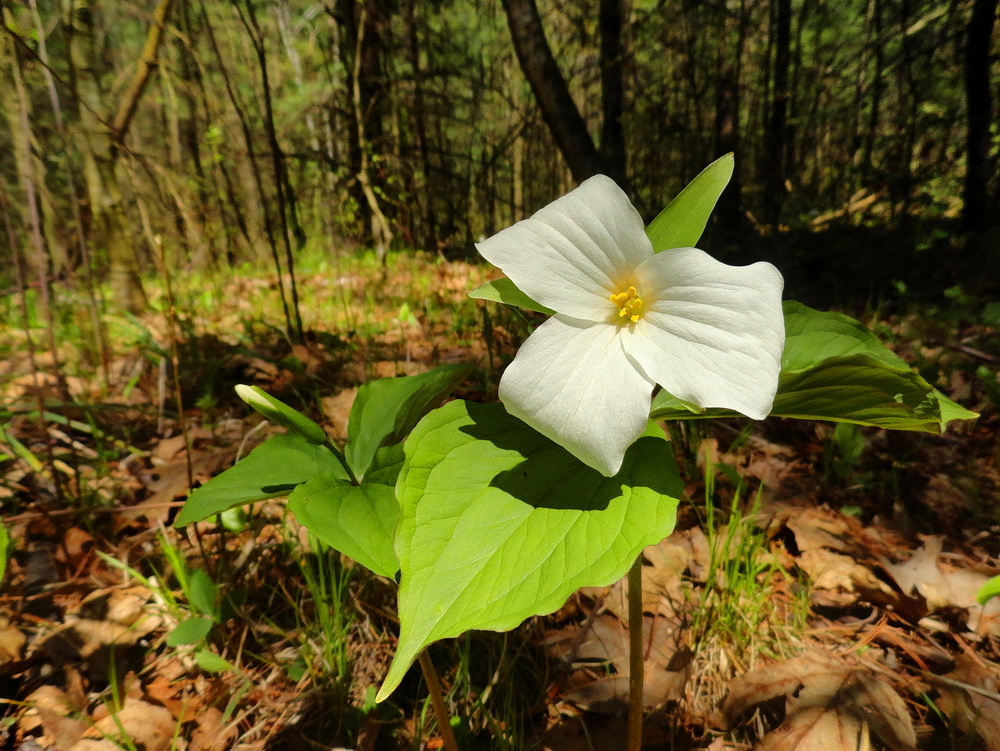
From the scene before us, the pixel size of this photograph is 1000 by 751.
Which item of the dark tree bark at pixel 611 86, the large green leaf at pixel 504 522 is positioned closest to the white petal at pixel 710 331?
the large green leaf at pixel 504 522

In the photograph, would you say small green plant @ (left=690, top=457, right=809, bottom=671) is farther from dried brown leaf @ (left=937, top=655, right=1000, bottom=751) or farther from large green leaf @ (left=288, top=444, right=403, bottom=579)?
large green leaf @ (left=288, top=444, right=403, bottom=579)

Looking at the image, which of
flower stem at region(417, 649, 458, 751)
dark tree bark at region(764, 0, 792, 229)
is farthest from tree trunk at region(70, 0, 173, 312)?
dark tree bark at region(764, 0, 792, 229)

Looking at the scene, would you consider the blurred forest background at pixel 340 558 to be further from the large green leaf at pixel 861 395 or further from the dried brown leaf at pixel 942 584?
the large green leaf at pixel 861 395

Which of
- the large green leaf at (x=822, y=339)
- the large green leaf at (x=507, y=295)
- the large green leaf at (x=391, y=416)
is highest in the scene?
the large green leaf at (x=507, y=295)

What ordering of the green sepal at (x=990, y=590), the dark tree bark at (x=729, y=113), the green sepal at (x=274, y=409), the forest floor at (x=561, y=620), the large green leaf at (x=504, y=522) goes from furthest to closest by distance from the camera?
1. the dark tree bark at (x=729, y=113)
2. the forest floor at (x=561, y=620)
3. the green sepal at (x=274, y=409)
4. the large green leaf at (x=504, y=522)
5. the green sepal at (x=990, y=590)

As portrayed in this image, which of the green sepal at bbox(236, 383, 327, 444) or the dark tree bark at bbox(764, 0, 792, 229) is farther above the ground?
the dark tree bark at bbox(764, 0, 792, 229)

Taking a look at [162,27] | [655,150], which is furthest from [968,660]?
[655,150]
